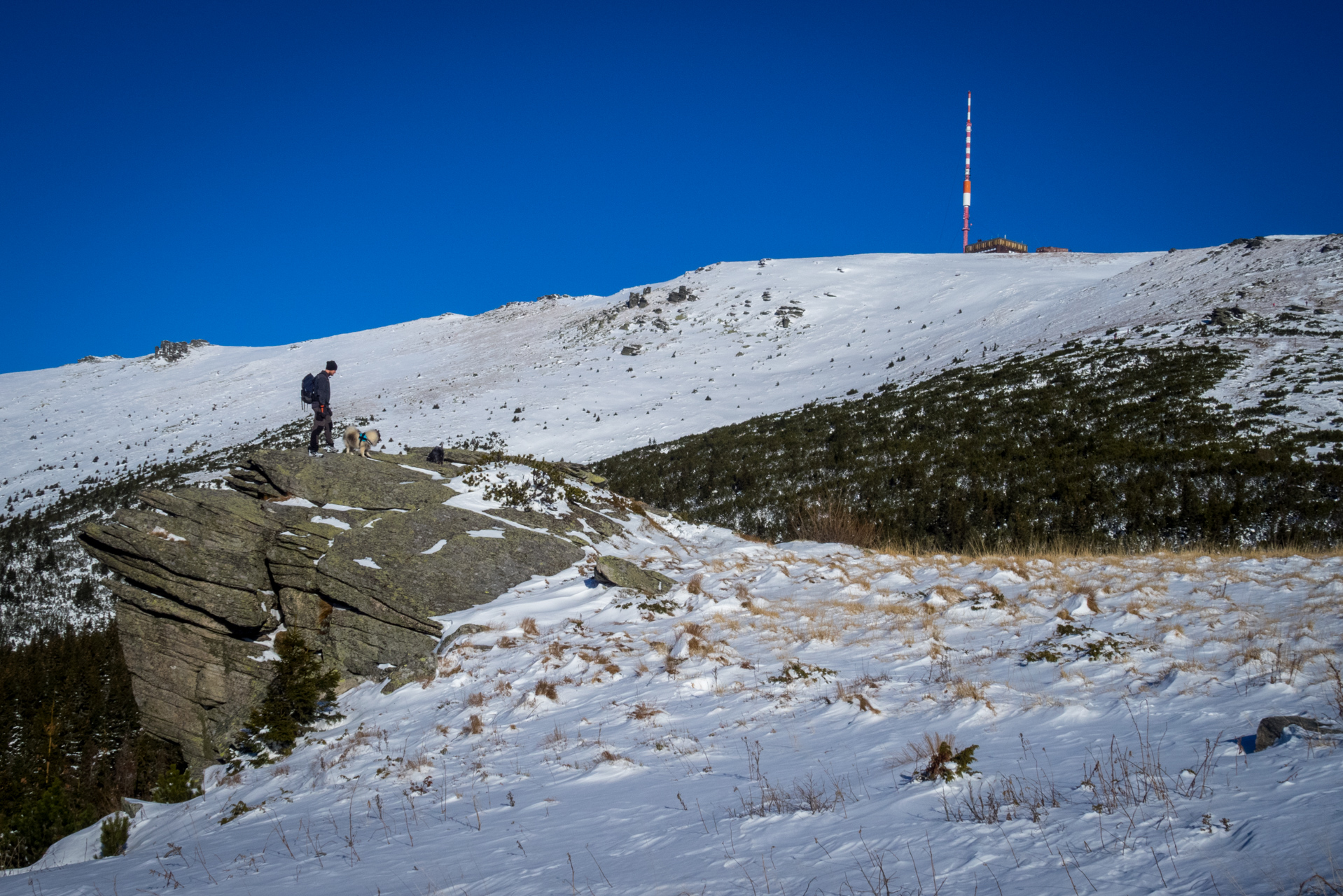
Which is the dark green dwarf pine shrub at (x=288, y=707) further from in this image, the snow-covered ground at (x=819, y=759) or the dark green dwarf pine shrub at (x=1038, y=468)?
the dark green dwarf pine shrub at (x=1038, y=468)

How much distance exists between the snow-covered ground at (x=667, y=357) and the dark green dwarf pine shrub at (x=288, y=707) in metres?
25.3

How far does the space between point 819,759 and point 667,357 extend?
5315 centimetres

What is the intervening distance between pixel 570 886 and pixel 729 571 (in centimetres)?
1019

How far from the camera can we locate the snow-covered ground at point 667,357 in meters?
38.0

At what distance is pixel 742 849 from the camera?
4168 millimetres

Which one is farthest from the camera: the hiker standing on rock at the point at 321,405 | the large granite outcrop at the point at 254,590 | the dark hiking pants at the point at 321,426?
the dark hiking pants at the point at 321,426

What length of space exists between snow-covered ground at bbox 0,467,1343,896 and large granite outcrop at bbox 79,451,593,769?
1.02 metres

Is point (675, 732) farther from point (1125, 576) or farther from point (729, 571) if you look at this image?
point (1125, 576)

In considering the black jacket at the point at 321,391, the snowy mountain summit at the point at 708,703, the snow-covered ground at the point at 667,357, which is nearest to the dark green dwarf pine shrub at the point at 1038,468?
the snowy mountain summit at the point at 708,703

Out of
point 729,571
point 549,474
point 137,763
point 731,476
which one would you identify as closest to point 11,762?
point 137,763

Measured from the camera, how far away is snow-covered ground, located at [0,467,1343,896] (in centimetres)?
369

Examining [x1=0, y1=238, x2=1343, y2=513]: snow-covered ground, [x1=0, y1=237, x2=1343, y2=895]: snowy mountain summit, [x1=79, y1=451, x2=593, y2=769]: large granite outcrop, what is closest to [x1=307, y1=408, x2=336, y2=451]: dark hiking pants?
[x1=0, y1=237, x2=1343, y2=895]: snowy mountain summit

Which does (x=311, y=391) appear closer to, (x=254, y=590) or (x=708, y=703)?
(x=254, y=590)

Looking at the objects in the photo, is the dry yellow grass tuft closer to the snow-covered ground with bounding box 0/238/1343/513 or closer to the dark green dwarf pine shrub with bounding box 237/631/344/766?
the dark green dwarf pine shrub with bounding box 237/631/344/766
